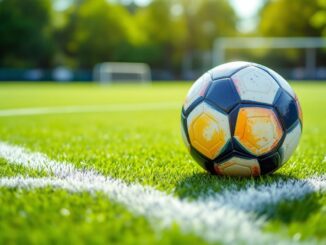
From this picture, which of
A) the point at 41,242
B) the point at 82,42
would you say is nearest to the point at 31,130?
the point at 41,242

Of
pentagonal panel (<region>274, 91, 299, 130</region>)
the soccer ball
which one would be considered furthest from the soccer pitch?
pentagonal panel (<region>274, 91, 299, 130</region>)

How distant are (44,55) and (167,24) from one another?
693 inches

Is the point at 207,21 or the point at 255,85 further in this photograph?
the point at 207,21

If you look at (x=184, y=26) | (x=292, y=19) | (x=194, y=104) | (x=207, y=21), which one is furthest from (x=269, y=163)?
(x=207, y=21)

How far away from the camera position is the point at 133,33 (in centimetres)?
6500

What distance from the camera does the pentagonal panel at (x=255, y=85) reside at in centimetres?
310

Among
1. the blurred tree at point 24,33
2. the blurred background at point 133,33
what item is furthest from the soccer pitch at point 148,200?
the blurred tree at point 24,33

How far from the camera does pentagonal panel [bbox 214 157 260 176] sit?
3.08 metres

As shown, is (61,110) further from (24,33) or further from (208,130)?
(24,33)

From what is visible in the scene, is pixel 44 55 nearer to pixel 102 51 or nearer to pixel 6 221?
pixel 102 51

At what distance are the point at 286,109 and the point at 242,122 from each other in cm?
36

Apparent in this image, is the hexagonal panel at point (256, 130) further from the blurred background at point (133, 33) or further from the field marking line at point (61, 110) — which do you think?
the blurred background at point (133, 33)

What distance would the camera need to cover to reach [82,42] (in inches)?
2445

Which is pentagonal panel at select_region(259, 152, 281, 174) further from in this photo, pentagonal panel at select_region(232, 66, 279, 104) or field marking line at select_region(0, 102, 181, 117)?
field marking line at select_region(0, 102, 181, 117)
